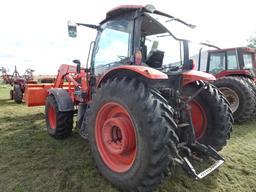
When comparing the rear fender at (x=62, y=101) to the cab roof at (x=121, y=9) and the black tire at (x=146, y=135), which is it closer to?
the cab roof at (x=121, y=9)

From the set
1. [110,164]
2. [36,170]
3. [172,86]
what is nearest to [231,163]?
[172,86]

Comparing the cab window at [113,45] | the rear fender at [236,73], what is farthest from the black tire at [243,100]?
the cab window at [113,45]

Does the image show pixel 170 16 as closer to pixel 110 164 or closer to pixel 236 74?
pixel 110 164

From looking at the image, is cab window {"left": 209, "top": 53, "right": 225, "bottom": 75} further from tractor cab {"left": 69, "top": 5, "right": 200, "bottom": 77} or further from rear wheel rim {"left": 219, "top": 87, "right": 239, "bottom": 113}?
tractor cab {"left": 69, "top": 5, "right": 200, "bottom": 77}

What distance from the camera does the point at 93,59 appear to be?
4.12 meters

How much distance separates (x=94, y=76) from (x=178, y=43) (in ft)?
4.86

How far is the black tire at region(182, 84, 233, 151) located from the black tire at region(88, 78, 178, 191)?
3.73 feet

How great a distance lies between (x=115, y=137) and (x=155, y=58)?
4.07 ft

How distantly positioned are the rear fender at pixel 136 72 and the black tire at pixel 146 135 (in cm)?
12

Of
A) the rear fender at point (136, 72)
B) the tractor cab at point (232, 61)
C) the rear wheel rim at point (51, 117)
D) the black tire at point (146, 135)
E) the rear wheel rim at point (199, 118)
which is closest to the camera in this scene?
the black tire at point (146, 135)

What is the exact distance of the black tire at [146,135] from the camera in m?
2.45

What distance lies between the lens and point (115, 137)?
124 inches

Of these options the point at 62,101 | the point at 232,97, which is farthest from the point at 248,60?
the point at 62,101

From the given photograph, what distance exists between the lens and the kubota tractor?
252 centimetres
